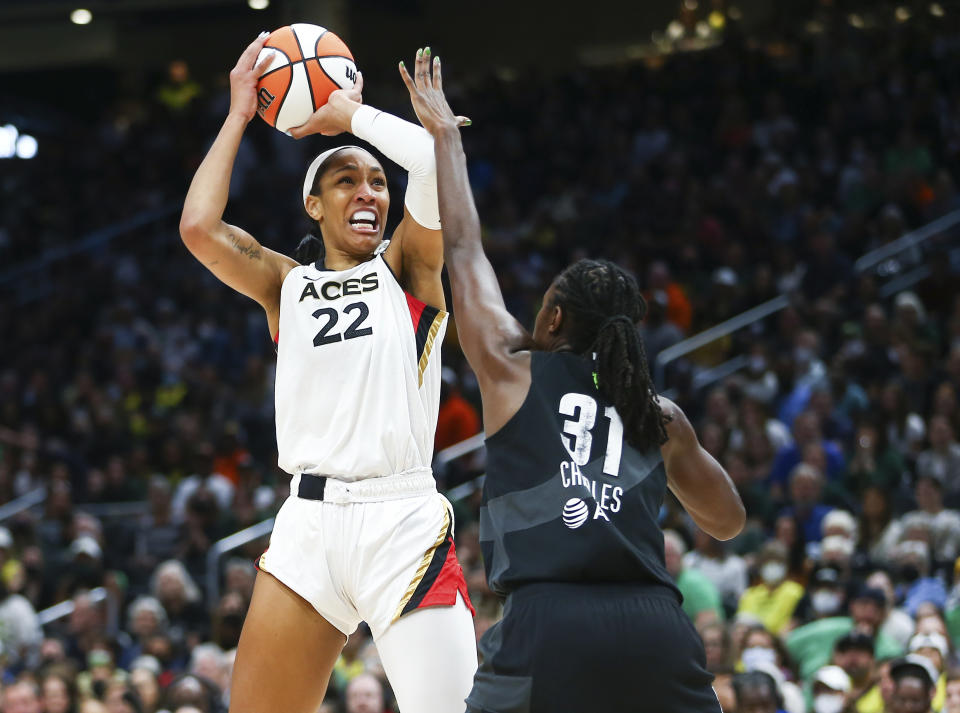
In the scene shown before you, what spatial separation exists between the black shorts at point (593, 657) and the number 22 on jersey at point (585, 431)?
0.99ft

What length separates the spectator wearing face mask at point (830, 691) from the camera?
281 inches

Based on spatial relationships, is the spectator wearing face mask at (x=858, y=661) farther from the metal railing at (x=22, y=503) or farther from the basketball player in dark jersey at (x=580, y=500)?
the metal railing at (x=22, y=503)

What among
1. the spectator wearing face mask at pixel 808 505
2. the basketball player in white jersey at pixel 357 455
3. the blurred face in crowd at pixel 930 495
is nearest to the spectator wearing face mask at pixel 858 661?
the blurred face in crowd at pixel 930 495

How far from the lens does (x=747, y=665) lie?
301 inches

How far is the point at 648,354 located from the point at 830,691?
4995 mm

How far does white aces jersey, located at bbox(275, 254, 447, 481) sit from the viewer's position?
4137 mm

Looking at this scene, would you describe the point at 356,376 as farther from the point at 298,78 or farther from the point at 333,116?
the point at 298,78

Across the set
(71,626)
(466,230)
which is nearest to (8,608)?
Answer: (71,626)

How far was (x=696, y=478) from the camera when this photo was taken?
11.8 feet

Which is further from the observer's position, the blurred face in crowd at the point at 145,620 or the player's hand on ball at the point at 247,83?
the blurred face in crowd at the point at 145,620

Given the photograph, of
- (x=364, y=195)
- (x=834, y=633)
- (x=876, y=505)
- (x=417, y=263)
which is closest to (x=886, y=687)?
(x=834, y=633)

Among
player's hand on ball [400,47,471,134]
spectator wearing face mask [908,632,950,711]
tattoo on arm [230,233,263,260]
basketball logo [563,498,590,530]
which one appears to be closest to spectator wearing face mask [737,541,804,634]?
spectator wearing face mask [908,632,950,711]

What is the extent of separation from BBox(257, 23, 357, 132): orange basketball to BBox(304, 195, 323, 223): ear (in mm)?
261

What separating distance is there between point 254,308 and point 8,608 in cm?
538
